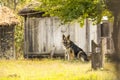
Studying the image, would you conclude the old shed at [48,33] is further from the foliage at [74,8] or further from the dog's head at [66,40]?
the foliage at [74,8]

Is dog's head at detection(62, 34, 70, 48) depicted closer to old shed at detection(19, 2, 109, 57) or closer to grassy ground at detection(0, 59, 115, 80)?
old shed at detection(19, 2, 109, 57)

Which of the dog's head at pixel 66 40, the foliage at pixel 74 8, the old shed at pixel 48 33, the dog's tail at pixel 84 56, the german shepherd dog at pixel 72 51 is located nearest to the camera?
the foliage at pixel 74 8

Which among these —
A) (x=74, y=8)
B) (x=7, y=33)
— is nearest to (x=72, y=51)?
(x=7, y=33)

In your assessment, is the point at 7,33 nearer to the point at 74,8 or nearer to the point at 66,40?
the point at 66,40

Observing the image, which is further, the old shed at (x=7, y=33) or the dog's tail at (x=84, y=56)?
the old shed at (x=7, y=33)

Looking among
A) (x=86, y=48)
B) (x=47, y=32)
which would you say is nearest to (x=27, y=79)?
(x=86, y=48)

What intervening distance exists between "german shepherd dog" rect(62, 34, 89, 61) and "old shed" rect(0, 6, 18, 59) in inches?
181

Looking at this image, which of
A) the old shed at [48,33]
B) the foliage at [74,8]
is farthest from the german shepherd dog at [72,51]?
the foliage at [74,8]

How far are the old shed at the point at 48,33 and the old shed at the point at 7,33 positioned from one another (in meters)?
0.91

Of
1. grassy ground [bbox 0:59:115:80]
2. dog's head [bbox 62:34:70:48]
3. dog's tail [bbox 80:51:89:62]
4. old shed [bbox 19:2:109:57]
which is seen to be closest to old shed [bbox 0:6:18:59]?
old shed [bbox 19:2:109:57]

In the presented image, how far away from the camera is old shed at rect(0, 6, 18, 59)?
94.6 ft

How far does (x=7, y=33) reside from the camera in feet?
97.1

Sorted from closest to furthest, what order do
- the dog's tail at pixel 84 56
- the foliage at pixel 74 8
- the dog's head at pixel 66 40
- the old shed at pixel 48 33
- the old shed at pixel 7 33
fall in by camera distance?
the foliage at pixel 74 8
the dog's tail at pixel 84 56
the dog's head at pixel 66 40
the old shed at pixel 48 33
the old shed at pixel 7 33

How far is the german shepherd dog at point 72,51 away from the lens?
81.0 ft
